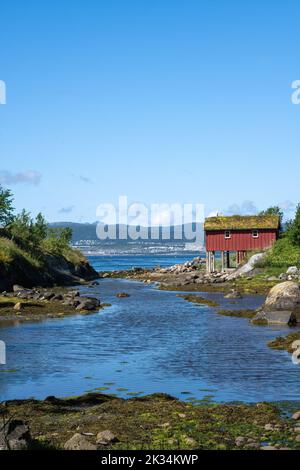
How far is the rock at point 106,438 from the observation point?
12.9m

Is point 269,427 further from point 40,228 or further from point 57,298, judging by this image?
point 40,228

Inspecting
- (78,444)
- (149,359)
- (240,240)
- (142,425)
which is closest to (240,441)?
(142,425)

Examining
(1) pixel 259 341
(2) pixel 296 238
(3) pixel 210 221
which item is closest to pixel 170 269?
(3) pixel 210 221

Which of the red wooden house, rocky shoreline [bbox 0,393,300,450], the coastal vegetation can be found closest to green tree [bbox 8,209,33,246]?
the coastal vegetation

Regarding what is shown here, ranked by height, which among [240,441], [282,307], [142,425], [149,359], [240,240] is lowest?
[149,359]

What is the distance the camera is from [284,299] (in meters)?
36.2

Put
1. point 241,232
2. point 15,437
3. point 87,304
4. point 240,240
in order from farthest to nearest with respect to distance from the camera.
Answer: point 240,240 < point 241,232 < point 87,304 < point 15,437

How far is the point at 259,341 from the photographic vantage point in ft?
92.3

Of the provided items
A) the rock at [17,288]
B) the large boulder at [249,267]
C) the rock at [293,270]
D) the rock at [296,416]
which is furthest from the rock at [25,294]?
the rock at [296,416]

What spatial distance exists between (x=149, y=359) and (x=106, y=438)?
11.5 metres

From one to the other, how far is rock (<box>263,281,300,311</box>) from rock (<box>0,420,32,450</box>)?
2519cm

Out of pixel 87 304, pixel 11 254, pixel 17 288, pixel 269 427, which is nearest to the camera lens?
pixel 269 427

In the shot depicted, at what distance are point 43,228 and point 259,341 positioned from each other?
5974cm

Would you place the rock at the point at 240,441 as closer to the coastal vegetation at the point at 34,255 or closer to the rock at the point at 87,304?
the rock at the point at 87,304
